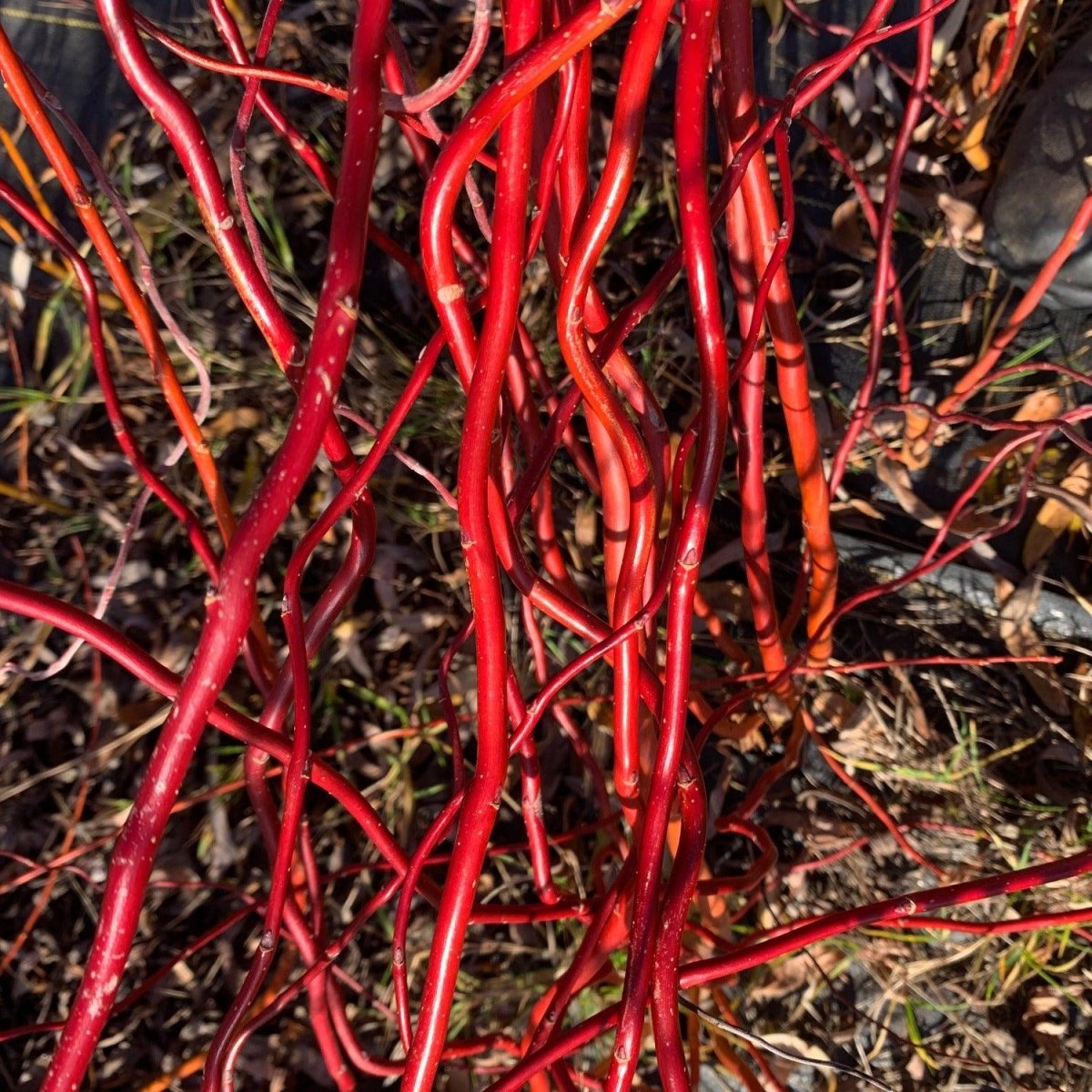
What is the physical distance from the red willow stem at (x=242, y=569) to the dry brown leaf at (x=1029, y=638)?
1.03 metres

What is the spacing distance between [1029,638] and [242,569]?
1087 millimetres

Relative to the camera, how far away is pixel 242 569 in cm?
50

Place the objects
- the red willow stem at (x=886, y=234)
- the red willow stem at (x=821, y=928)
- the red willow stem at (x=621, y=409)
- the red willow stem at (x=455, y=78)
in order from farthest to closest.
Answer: the red willow stem at (x=886, y=234) → the red willow stem at (x=821, y=928) → the red willow stem at (x=621, y=409) → the red willow stem at (x=455, y=78)

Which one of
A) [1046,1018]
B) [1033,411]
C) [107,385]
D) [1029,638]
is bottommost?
[1046,1018]

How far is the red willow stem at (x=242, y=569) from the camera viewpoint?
504mm

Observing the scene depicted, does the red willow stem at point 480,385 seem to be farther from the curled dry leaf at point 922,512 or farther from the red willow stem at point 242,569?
the curled dry leaf at point 922,512

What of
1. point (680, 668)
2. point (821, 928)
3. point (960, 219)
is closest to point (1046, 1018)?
point (821, 928)

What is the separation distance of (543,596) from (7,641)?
101 centimetres

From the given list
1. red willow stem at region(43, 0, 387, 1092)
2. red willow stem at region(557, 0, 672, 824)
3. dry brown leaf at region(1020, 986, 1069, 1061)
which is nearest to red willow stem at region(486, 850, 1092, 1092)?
red willow stem at region(557, 0, 672, 824)

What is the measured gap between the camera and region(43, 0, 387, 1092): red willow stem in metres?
0.50

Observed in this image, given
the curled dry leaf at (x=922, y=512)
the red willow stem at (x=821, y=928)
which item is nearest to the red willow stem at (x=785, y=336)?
the curled dry leaf at (x=922, y=512)

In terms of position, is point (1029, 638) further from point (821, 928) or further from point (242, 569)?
point (242, 569)

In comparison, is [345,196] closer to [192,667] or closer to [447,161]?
[447,161]

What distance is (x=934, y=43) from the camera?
1.26 meters
